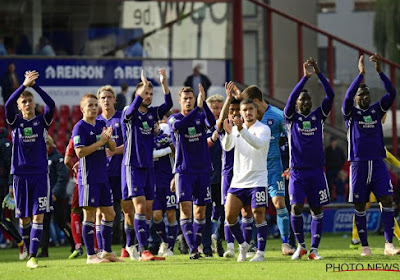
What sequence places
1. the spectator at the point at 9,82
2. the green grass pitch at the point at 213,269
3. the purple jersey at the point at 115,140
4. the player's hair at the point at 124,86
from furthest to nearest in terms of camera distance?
1. the player's hair at the point at 124,86
2. the spectator at the point at 9,82
3. the purple jersey at the point at 115,140
4. the green grass pitch at the point at 213,269

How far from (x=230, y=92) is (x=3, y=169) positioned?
6428 millimetres

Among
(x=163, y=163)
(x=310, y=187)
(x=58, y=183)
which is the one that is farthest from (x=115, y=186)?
(x=310, y=187)

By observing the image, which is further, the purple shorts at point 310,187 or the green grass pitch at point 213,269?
the purple shorts at point 310,187

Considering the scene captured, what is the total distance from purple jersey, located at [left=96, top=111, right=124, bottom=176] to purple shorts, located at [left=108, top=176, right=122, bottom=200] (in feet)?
0.26

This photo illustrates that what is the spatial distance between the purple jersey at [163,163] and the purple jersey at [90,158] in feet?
6.86

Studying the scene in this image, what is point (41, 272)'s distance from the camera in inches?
537

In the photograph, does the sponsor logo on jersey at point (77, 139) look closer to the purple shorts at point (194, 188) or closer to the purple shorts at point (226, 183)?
the purple shorts at point (194, 188)

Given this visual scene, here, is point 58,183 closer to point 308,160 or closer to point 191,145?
point 191,145

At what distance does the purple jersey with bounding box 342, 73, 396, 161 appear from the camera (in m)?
15.4

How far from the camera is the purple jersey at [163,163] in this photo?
16.8 m

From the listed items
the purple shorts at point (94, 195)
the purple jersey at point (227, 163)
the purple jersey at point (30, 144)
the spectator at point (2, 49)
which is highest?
the spectator at point (2, 49)

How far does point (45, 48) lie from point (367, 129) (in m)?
11.2

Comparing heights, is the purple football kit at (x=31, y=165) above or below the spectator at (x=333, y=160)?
above

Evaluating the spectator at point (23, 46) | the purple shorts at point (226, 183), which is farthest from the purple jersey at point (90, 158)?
the spectator at point (23, 46)
